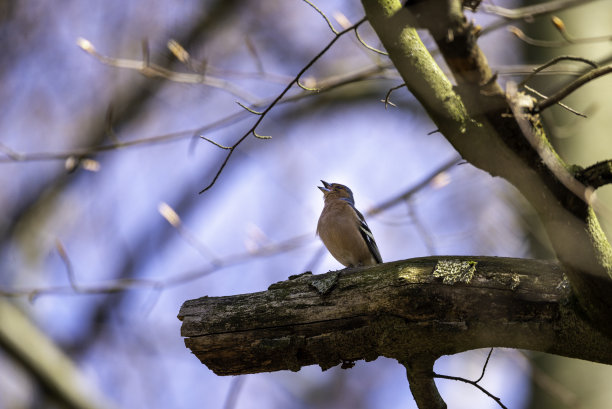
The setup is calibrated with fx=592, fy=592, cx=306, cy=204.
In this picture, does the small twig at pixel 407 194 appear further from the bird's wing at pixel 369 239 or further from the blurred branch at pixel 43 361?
the blurred branch at pixel 43 361

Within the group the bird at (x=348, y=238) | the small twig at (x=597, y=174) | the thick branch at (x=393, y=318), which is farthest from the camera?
the bird at (x=348, y=238)

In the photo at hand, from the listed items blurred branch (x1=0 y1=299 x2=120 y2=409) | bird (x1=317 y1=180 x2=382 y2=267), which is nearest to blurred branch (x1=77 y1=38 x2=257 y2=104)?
bird (x1=317 y1=180 x2=382 y2=267)

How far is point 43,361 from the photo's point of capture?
7.73 metres

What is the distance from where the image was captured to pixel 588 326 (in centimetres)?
317

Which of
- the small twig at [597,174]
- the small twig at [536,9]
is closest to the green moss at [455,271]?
the small twig at [597,174]

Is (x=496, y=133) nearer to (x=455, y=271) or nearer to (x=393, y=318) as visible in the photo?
(x=455, y=271)

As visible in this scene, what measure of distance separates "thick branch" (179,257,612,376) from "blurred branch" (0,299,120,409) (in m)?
4.55

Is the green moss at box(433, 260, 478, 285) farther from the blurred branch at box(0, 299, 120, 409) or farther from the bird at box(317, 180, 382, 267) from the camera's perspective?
the blurred branch at box(0, 299, 120, 409)

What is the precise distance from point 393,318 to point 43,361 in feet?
19.3

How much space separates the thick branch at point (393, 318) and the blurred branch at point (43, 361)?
4550mm

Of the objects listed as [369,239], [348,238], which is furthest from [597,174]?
[369,239]

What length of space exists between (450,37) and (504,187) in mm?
6286

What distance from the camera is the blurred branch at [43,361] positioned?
24.7 feet

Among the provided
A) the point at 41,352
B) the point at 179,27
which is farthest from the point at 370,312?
the point at 179,27
